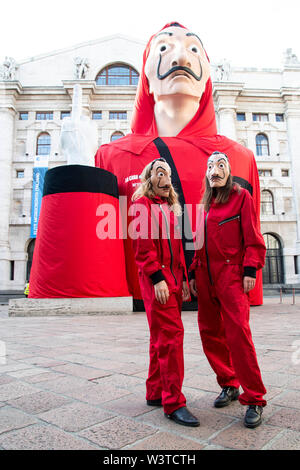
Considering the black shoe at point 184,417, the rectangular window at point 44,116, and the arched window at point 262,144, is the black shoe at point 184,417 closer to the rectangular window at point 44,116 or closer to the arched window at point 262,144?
the arched window at point 262,144

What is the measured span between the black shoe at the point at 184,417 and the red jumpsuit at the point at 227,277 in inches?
13.7

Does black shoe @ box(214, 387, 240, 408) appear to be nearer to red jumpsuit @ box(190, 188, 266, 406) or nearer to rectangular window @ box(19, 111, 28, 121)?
red jumpsuit @ box(190, 188, 266, 406)

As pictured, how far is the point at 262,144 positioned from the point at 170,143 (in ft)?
68.7

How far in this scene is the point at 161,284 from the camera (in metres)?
1.93

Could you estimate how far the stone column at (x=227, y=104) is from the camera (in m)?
24.4

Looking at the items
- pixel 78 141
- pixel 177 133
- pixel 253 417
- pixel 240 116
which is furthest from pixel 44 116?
pixel 253 417

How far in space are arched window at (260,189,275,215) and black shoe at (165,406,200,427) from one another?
24376 mm

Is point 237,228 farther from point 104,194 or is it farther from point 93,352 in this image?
point 104,194

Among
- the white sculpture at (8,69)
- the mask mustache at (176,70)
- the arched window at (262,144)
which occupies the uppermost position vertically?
the white sculpture at (8,69)

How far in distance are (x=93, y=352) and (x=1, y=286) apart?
67.5 feet

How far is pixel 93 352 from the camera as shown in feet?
11.4

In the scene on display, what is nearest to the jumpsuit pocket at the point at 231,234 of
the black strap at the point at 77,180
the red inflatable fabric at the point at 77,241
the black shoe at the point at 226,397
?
the black shoe at the point at 226,397

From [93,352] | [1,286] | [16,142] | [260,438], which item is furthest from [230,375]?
[16,142]

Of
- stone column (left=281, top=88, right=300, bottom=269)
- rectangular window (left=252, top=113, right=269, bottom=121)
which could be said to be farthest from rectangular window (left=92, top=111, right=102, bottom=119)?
stone column (left=281, top=88, right=300, bottom=269)
